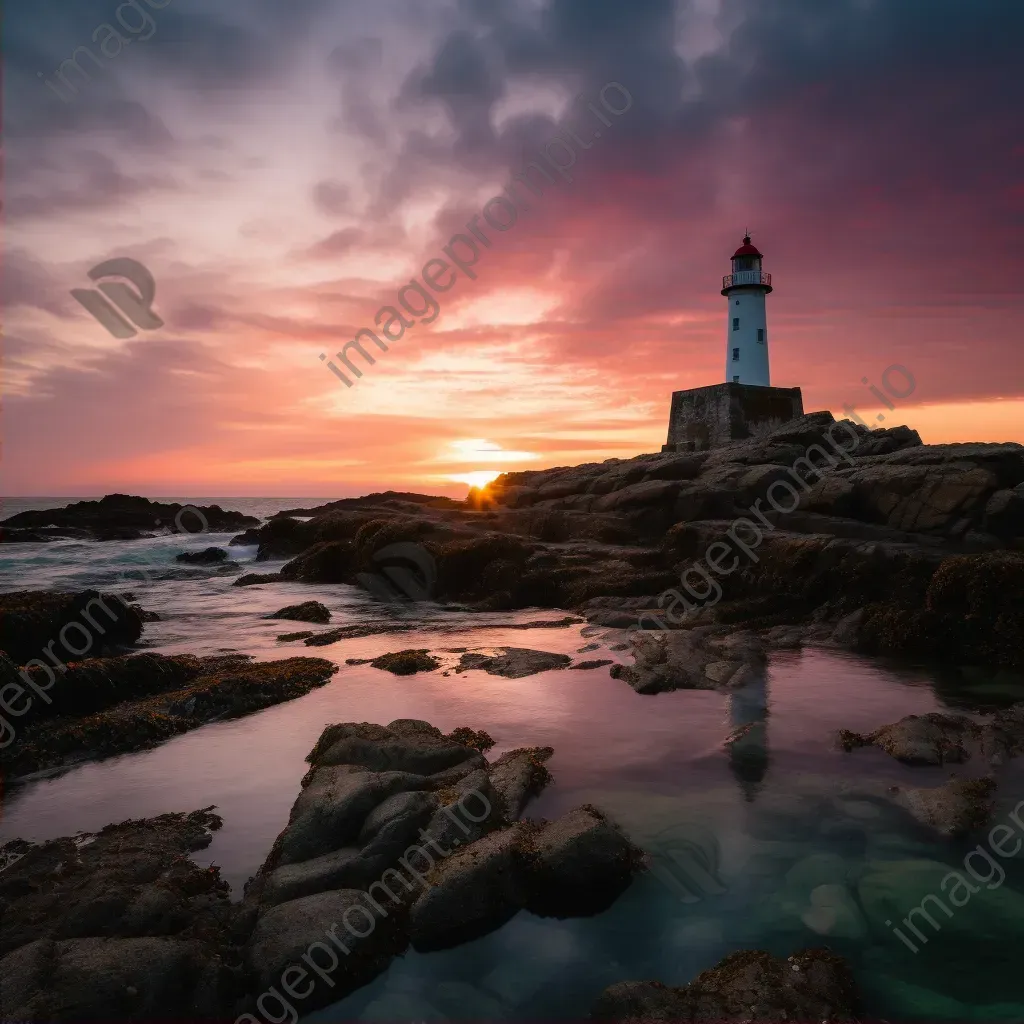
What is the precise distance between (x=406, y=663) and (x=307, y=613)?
6.68 metres

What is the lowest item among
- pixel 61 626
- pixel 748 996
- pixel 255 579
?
pixel 748 996

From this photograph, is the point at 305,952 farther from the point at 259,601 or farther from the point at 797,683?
the point at 259,601

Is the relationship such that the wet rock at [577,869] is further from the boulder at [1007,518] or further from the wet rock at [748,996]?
the boulder at [1007,518]

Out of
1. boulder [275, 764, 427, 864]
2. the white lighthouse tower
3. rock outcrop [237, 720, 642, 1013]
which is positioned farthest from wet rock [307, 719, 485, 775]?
the white lighthouse tower

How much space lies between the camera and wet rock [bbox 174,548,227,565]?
35944 millimetres

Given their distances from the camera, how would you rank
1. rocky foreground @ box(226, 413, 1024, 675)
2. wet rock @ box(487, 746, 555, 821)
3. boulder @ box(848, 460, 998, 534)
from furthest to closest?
Answer: boulder @ box(848, 460, 998, 534) → rocky foreground @ box(226, 413, 1024, 675) → wet rock @ box(487, 746, 555, 821)

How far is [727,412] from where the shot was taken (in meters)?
42.8

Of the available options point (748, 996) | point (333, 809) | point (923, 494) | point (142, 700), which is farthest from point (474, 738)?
point (923, 494)

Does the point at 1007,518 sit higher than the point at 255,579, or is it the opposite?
the point at 1007,518

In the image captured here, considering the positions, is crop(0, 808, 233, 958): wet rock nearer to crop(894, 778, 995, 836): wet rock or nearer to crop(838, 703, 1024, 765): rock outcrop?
crop(894, 778, 995, 836): wet rock

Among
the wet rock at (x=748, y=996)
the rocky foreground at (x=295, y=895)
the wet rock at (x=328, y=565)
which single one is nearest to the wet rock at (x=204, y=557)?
the wet rock at (x=328, y=565)

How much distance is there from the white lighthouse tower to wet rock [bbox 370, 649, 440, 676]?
135 ft

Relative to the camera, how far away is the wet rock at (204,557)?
1415 inches

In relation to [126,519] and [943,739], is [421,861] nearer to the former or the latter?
[943,739]
